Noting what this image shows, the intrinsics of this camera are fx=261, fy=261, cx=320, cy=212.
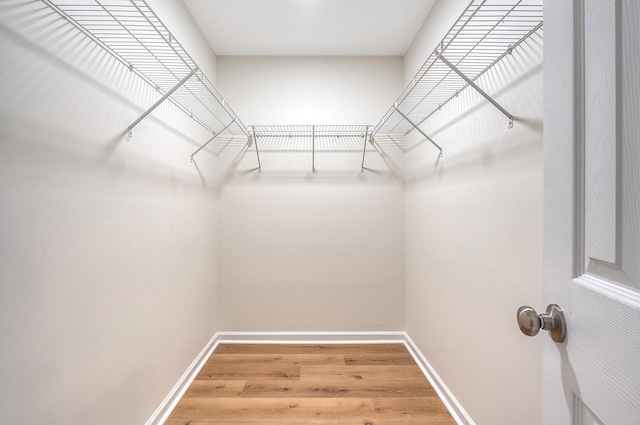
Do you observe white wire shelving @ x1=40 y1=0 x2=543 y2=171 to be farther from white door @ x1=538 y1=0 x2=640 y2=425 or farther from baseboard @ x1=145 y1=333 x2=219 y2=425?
baseboard @ x1=145 y1=333 x2=219 y2=425

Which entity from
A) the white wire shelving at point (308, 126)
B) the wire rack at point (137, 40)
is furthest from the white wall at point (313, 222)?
the wire rack at point (137, 40)

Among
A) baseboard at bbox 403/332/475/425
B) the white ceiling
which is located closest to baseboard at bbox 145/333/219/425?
baseboard at bbox 403/332/475/425

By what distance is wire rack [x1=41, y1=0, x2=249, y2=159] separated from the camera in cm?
86

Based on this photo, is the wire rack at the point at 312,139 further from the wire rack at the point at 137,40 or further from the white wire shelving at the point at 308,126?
the wire rack at the point at 137,40

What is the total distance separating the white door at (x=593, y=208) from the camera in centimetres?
36

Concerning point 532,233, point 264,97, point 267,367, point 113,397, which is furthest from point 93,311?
point 264,97

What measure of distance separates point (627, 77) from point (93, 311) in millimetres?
1510

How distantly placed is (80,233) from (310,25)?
1.82 meters

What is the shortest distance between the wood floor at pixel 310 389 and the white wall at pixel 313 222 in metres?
0.26

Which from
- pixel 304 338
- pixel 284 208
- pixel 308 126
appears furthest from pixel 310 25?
pixel 304 338

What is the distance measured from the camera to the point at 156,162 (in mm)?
1362

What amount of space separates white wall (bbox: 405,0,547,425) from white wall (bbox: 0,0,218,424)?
57.7 inches

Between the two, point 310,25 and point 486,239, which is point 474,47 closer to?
point 486,239

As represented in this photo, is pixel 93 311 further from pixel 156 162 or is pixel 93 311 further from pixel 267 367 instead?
pixel 267 367
